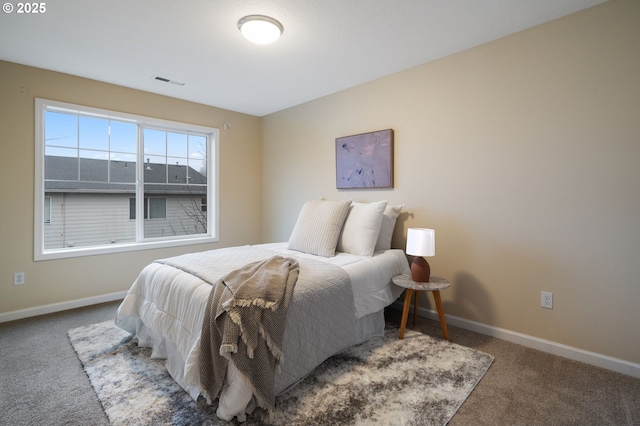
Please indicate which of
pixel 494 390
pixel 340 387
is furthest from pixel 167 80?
pixel 494 390

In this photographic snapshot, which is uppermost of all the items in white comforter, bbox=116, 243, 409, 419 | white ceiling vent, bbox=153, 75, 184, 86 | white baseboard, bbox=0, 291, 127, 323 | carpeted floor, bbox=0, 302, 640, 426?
white ceiling vent, bbox=153, 75, 184, 86

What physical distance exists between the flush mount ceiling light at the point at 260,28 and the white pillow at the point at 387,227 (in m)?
1.81

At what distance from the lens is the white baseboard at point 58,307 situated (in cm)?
283

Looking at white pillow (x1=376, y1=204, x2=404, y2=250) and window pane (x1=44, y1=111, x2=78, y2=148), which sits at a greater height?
window pane (x1=44, y1=111, x2=78, y2=148)

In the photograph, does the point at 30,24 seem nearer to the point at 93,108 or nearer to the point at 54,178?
the point at 93,108

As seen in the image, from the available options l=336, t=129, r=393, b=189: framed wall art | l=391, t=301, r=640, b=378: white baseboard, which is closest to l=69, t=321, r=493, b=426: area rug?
l=391, t=301, r=640, b=378: white baseboard

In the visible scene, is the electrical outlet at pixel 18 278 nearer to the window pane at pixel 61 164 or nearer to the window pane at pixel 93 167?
the window pane at pixel 61 164

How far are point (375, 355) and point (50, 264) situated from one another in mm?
3318

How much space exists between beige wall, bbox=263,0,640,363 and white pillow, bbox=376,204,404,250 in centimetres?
16

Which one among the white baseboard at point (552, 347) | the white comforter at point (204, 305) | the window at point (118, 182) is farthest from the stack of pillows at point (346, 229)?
the window at point (118, 182)

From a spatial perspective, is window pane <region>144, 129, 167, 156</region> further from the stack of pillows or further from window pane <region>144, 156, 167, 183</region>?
the stack of pillows

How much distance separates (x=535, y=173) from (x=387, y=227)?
1.26 metres

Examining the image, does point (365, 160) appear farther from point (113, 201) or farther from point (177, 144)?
point (113, 201)

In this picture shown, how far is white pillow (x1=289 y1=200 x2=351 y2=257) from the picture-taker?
2.74 meters
